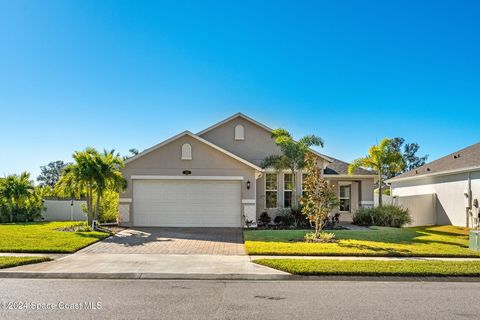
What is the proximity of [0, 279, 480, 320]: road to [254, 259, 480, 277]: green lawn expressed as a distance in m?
0.57

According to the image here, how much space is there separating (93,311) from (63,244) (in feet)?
23.3

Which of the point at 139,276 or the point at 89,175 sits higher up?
the point at 89,175

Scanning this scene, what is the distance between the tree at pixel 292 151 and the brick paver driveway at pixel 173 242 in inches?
170

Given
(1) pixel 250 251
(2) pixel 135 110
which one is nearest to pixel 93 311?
(1) pixel 250 251

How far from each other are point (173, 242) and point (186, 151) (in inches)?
256

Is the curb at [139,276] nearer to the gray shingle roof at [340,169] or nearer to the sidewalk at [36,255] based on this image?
the sidewalk at [36,255]

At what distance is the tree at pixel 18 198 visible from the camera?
832 inches

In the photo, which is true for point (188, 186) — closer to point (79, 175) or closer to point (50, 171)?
point (79, 175)

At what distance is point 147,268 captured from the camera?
344 inches

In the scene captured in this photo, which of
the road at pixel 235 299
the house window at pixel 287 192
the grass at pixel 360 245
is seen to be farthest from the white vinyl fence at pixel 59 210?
the road at pixel 235 299

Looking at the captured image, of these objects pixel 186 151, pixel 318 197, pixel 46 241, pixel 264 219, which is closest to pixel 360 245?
pixel 318 197

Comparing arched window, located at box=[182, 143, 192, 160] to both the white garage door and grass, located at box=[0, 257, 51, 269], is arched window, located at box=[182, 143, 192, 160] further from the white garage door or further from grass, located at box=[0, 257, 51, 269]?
grass, located at box=[0, 257, 51, 269]

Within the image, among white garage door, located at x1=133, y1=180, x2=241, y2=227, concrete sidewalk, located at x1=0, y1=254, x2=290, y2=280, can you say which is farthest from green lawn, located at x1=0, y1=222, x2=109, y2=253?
white garage door, located at x1=133, y1=180, x2=241, y2=227

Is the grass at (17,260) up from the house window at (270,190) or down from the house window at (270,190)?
down
